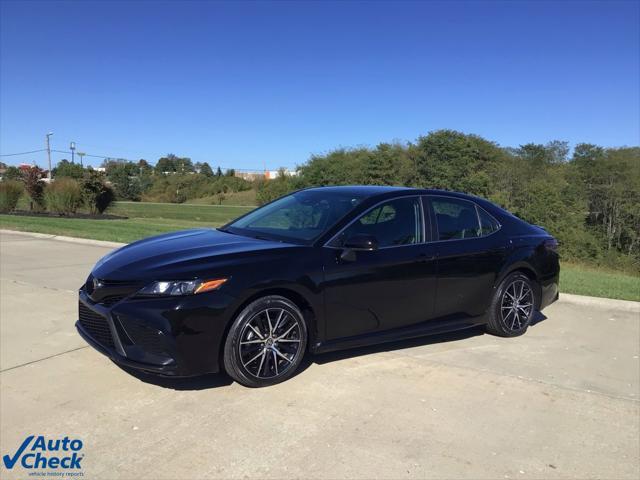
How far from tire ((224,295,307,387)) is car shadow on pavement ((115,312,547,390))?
0.27 meters

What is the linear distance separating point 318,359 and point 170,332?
152cm

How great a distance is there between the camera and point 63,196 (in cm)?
2255

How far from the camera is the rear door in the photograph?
4914 mm

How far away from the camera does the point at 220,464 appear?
118 inches

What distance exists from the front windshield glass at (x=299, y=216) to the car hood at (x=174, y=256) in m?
0.22

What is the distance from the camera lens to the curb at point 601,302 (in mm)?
6852

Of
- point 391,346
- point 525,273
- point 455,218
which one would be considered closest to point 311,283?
point 391,346

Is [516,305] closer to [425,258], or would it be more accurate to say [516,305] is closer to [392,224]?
[425,258]

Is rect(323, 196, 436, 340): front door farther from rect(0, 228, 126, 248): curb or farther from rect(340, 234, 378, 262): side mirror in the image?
rect(0, 228, 126, 248): curb

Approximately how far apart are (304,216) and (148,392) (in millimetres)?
Result: 2012

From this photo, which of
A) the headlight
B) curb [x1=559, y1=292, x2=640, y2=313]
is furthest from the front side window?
curb [x1=559, y1=292, x2=640, y2=313]

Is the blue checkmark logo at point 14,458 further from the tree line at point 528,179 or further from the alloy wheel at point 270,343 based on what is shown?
the tree line at point 528,179

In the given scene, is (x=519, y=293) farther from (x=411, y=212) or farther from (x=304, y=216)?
(x=304, y=216)

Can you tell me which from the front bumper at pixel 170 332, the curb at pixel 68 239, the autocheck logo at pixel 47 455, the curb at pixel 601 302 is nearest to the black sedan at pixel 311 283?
the front bumper at pixel 170 332
